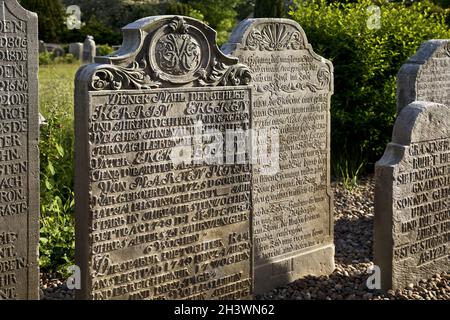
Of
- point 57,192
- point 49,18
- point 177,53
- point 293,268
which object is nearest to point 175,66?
point 177,53

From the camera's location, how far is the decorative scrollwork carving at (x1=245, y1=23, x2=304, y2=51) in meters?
5.39

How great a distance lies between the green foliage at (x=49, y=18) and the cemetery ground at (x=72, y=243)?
19.2 meters

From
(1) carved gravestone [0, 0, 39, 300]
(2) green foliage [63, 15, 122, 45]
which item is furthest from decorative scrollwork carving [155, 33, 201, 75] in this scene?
(2) green foliage [63, 15, 122, 45]

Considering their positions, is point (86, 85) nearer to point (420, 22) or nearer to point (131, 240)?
point (131, 240)

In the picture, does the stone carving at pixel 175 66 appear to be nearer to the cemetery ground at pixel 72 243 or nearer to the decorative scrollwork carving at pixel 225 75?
the decorative scrollwork carving at pixel 225 75

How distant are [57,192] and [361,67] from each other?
478 centimetres

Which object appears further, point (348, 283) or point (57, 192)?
point (57, 192)

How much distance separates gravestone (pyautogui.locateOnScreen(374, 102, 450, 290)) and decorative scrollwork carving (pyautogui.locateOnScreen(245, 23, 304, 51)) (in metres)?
1.14

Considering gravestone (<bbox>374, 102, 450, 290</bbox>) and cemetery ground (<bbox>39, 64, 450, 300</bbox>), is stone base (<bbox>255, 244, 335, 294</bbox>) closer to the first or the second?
cemetery ground (<bbox>39, 64, 450, 300</bbox>)

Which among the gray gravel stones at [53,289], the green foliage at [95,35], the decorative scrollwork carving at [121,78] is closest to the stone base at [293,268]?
the gray gravel stones at [53,289]

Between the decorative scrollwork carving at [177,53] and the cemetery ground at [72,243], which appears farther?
the cemetery ground at [72,243]

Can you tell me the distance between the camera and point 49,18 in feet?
87.8

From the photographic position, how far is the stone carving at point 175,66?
4.10 m

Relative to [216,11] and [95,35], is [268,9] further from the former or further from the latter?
[216,11]
